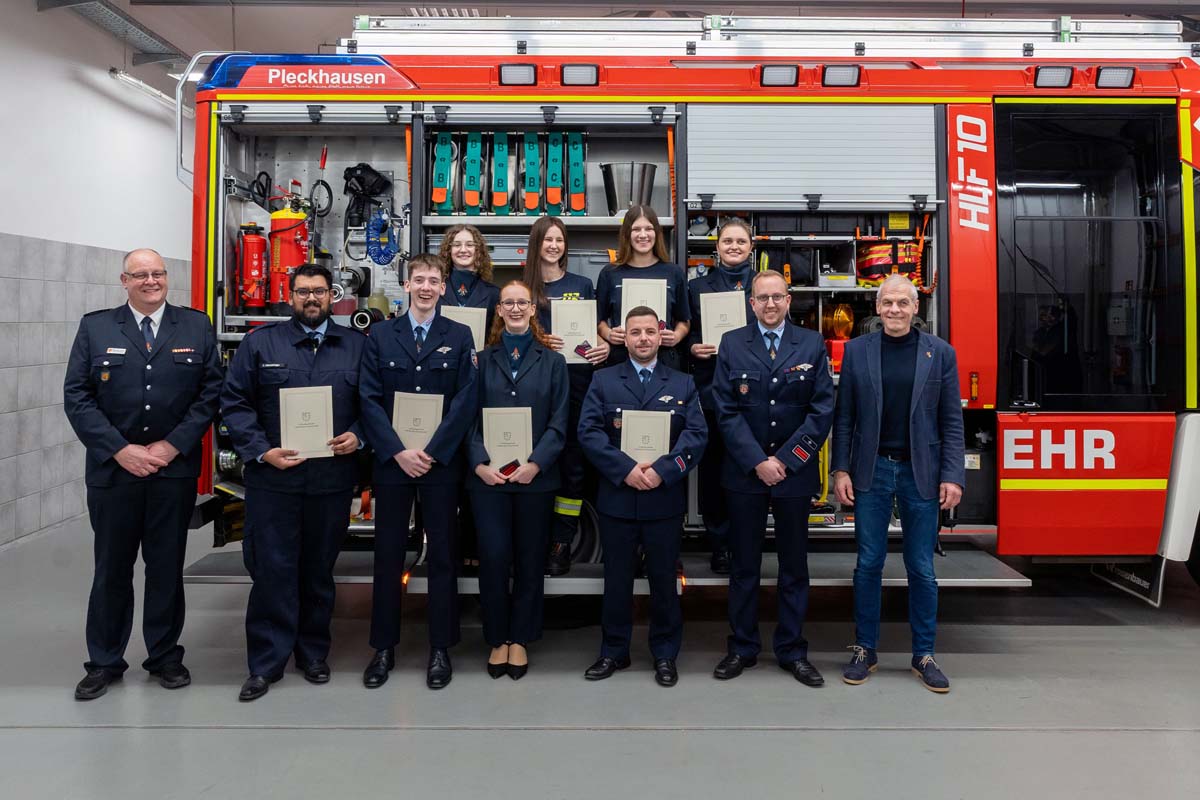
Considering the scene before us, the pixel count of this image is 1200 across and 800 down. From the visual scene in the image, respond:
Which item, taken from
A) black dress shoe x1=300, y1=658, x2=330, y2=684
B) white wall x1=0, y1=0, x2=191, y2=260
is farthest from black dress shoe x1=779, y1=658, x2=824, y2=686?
white wall x1=0, y1=0, x2=191, y2=260

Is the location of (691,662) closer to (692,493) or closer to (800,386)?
(692,493)

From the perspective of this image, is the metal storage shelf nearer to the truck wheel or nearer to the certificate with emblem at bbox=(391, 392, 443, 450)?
the certificate with emblem at bbox=(391, 392, 443, 450)

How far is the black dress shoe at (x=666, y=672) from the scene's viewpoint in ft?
13.6

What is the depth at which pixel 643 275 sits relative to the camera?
451 centimetres

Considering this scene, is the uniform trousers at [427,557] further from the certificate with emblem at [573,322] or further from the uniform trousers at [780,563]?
the uniform trousers at [780,563]

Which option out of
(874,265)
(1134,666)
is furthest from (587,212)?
(1134,666)

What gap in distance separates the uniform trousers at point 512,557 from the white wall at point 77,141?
18.2 feet

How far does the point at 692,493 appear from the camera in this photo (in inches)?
191

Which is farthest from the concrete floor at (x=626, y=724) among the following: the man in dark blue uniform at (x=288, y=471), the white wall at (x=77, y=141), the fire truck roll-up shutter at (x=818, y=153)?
the white wall at (x=77, y=141)

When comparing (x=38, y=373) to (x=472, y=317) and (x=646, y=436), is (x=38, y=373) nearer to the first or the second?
(x=472, y=317)

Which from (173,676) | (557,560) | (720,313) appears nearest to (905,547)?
(720,313)

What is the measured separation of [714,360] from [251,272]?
277 centimetres

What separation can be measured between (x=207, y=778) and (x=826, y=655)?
305 cm

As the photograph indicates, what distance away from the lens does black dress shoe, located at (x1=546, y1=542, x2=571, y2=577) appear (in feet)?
15.0
